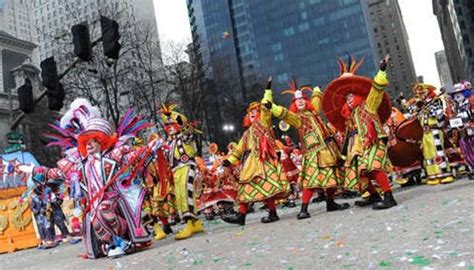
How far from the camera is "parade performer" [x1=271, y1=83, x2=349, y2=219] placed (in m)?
7.80

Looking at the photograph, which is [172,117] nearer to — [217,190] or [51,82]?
[51,82]

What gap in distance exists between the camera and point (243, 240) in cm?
634

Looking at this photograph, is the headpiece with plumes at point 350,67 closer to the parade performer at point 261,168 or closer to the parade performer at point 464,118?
the parade performer at point 261,168

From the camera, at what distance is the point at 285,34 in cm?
8562

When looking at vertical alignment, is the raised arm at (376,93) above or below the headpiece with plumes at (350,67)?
below

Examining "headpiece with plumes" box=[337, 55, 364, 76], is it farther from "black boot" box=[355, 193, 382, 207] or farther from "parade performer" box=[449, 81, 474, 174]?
"parade performer" box=[449, 81, 474, 174]

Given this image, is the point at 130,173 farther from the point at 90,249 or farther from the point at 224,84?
the point at 224,84

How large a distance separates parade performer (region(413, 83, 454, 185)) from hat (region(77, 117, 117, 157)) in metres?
6.08

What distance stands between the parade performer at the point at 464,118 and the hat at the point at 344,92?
2.09 meters

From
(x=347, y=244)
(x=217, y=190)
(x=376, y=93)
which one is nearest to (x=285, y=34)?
(x=217, y=190)

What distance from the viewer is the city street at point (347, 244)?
3918mm

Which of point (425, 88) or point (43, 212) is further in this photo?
point (43, 212)

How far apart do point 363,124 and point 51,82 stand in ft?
19.8

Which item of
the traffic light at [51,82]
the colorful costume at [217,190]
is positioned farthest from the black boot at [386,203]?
the traffic light at [51,82]
